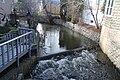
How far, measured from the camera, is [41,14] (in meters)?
23.7

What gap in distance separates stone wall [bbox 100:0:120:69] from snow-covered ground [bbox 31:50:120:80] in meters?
0.73

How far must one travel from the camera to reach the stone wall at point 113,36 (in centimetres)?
861

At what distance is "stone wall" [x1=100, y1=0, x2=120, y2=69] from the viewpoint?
8.61m

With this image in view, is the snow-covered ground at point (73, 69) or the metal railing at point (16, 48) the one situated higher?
the metal railing at point (16, 48)

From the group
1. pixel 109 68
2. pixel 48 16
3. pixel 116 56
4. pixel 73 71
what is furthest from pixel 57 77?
pixel 48 16

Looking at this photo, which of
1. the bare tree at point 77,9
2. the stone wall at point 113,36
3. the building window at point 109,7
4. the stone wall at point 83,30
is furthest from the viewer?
the bare tree at point 77,9

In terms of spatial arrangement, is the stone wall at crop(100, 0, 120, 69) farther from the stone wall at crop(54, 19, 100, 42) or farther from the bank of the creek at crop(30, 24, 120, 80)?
the stone wall at crop(54, 19, 100, 42)

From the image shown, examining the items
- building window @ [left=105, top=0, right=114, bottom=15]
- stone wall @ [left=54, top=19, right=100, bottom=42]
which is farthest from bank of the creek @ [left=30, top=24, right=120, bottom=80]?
stone wall @ [left=54, top=19, right=100, bottom=42]

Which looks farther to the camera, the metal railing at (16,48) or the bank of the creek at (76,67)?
the bank of the creek at (76,67)

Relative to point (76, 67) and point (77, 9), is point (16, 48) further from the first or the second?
point (77, 9)

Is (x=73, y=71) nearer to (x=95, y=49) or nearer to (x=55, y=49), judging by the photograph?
(x=55, y=49)

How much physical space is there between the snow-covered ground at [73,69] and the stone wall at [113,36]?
727 mm

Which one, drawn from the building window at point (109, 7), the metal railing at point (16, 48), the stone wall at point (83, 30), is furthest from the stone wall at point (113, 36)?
the metal railing at point (16, 48)

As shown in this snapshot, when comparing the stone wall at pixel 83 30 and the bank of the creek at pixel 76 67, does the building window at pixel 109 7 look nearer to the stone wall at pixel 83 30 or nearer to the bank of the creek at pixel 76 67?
the bank of the creek at pixel 76 67
